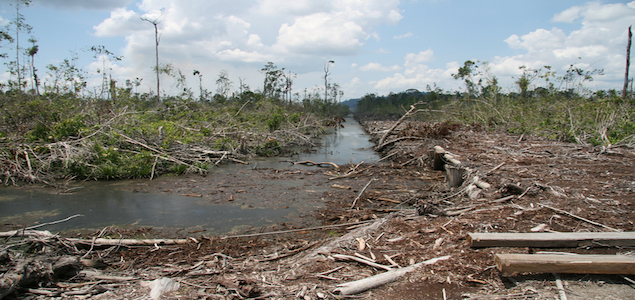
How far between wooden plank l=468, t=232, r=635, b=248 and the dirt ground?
0.18 ft

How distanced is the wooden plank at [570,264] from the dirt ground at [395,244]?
7cm

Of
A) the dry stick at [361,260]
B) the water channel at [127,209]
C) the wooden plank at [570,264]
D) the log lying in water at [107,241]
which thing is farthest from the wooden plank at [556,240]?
the log lying in water at [107,241]

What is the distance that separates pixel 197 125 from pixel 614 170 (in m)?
11.3

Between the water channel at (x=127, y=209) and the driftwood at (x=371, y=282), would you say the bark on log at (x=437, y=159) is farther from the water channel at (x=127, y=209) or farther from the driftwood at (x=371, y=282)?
the driftwood at (x=371, y=282)

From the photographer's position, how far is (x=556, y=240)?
2.66 m

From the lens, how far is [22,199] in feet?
19.1

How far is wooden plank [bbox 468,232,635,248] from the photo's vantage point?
8.54 feet

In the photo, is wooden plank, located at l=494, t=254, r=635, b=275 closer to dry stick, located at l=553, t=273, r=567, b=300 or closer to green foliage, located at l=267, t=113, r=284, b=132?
dry stick, located at l=553, t=273, r=567, b=300

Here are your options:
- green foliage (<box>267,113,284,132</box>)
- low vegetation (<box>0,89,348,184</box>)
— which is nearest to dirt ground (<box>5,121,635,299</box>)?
low vegetation (<box>0,89,348,184</box>)

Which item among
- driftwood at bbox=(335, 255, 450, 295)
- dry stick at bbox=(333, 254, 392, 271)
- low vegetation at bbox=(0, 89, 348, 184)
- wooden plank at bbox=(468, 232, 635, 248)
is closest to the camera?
driftwood at bbox=(335, 255, 450, 295)

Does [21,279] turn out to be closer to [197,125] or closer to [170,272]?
[170,272]

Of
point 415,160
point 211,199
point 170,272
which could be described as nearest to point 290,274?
point 170,272

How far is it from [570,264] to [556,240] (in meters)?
0.45

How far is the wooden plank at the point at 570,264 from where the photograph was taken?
2217 mm
